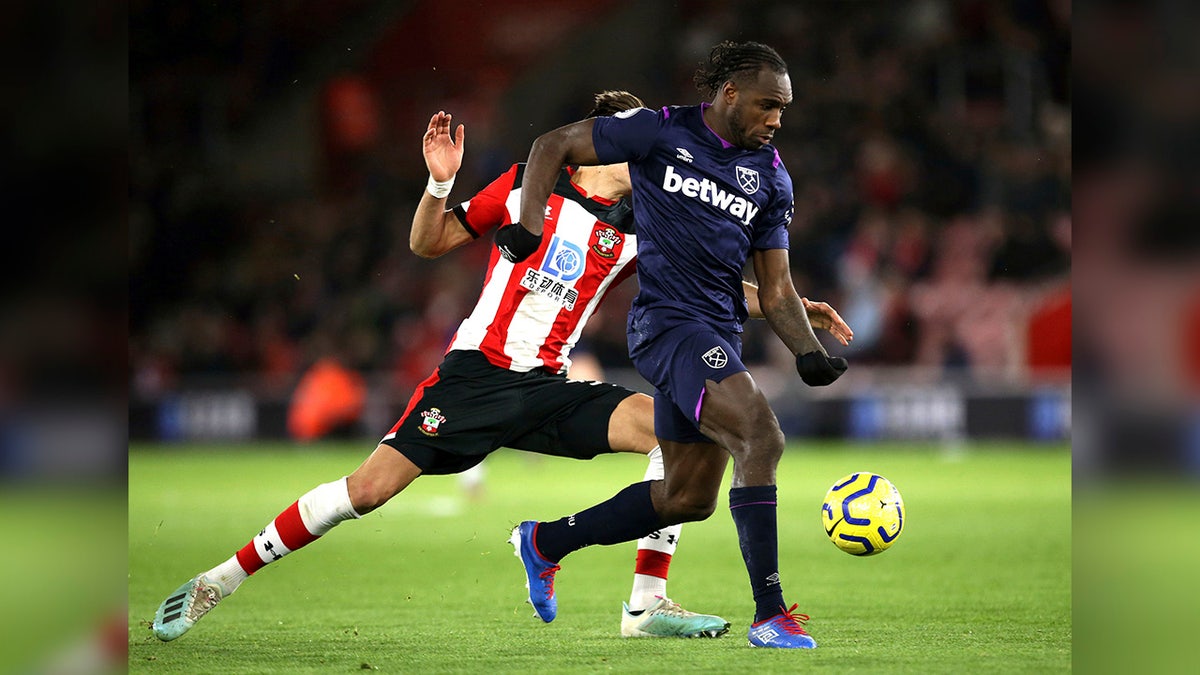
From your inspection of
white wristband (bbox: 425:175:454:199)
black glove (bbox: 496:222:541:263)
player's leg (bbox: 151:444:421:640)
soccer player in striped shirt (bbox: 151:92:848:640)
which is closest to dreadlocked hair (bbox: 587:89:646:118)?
soccer player in striped shirt (bbox: 151:92:848:640)

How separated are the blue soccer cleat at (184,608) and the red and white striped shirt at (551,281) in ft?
4.93

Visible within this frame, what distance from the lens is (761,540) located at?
196 inches

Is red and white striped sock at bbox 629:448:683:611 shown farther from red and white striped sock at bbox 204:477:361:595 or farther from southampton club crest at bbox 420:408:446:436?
red and white striped sock at bbox 204:477:361:595

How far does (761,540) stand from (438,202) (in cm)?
202

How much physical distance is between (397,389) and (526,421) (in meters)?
13.5

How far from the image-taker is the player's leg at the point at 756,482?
4930 millimetres

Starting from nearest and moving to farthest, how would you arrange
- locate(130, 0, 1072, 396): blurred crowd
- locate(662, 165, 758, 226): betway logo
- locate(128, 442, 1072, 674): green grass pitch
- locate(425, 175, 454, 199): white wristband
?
locate(128, 442, 1072, 674): green grass pitch, locate(662, 165, 758, 226): betway logo, locate(425, 175, 454, 199): white wristband, locate(130, 0, 1072, 396): blurred crowd

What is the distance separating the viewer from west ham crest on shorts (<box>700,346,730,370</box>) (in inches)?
200

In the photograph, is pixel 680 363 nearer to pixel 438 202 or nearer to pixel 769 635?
pixel 769 635

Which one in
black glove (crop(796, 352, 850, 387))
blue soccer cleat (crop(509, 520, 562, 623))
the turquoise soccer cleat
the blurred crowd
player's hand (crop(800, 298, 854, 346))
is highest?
the blurred crowd

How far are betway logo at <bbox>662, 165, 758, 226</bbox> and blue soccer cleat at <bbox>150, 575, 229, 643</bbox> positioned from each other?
2493 millimetres

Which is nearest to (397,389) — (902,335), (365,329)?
(365,329)

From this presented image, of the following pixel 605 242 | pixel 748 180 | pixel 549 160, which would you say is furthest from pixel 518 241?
pixel 605 242
